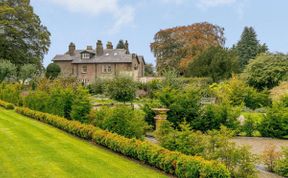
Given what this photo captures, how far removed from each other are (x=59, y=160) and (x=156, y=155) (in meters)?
2.65

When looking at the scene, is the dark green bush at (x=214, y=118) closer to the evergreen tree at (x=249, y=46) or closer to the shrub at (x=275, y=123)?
the shrub at (x=275, y=123)

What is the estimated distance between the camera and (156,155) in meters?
8.52

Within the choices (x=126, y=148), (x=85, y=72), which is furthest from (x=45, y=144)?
(x=85, y=72)

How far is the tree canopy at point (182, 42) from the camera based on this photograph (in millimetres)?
55203

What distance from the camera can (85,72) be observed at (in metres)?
53.2

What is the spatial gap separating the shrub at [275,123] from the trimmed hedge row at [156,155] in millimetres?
7679

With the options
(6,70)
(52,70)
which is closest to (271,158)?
(6,70)

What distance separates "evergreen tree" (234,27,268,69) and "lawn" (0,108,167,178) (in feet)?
171

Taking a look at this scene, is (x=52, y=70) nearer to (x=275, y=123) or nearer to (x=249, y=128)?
(x=249, y=128)

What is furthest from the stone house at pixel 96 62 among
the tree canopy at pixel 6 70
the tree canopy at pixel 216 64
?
the tree canopy at pixel 6 70

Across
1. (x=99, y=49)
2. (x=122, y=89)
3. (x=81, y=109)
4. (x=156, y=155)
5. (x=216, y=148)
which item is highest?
(x=99, y=49)

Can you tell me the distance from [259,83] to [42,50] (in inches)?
1227

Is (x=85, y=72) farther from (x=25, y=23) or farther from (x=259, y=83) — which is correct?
(x=259, y=83)

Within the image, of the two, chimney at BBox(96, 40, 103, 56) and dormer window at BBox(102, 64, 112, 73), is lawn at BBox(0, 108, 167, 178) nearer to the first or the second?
dormer window at BBox(102, 64, 112, 73)
